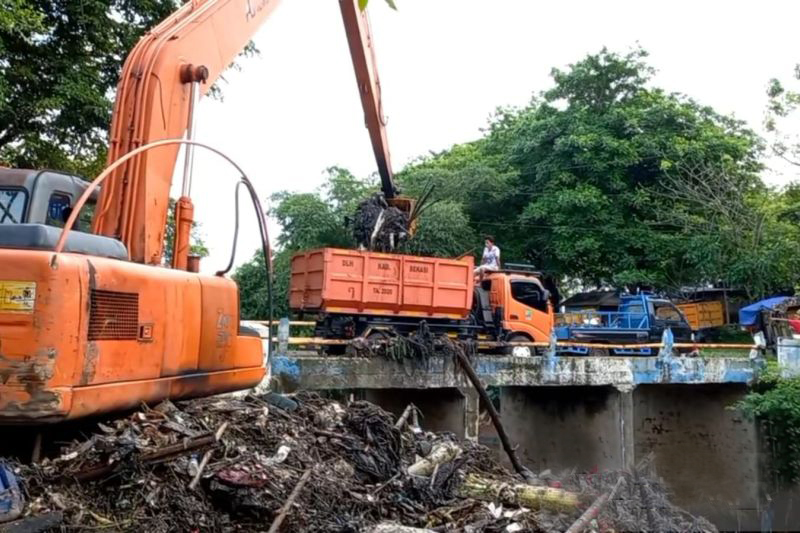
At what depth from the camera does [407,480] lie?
5508 mm

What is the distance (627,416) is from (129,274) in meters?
14.2

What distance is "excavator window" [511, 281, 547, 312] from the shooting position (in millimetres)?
17203

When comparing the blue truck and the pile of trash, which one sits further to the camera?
the blue truck

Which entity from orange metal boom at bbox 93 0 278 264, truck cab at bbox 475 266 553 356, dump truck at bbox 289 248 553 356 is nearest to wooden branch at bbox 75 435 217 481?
orange metal boom at bbox 93 0 278 264

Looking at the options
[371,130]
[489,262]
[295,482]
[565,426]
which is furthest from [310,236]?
[295,482]

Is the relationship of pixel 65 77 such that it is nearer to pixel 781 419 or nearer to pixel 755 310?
pixel 781 419

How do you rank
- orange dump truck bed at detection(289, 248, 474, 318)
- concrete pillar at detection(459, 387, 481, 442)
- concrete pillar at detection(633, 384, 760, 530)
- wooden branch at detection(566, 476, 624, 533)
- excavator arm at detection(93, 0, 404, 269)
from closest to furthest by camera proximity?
wooden branch at detection(566, 476, 624, 533)
excavator arm at detection(93, 0, 404, 269)
orange dump truck bed at detection(289, 248, 474, 318)
concrete pillar at detection(459, 387, 481, 442)
concrete pillar at detection(633, 384, 760, 530)

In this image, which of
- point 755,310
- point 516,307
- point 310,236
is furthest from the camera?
point 310,236

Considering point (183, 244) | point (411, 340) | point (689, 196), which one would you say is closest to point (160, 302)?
point (183, 244)

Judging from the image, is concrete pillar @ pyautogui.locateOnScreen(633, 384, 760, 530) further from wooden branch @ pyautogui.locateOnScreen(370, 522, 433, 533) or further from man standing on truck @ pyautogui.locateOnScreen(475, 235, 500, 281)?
wooden branch @ pyautogui.locateOnScreen(370, 522, 433, 533)

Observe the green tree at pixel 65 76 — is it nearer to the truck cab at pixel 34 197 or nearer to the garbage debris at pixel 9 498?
the truck cab at pixel 34 197

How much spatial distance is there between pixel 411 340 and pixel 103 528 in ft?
32.1

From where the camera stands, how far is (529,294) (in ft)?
56.8

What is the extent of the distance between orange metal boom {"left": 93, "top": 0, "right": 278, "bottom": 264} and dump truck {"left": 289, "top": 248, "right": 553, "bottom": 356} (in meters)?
7.70
